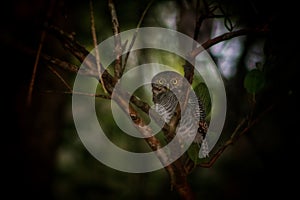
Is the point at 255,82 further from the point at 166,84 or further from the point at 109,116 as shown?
the point at 109,116

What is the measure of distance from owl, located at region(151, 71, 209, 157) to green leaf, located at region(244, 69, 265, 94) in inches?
8.8

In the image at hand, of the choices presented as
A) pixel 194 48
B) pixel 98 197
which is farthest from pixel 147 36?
pixel 98 197

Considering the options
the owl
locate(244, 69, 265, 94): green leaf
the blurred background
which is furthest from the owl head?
locate(244, 69, 265, 94): green leaf

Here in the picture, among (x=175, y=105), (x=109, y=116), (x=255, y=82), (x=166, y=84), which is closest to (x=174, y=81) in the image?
(x=166, y=84)

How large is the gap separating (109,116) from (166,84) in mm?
1697

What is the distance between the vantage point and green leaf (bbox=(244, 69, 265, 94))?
1382mm

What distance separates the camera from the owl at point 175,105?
5.28 feet

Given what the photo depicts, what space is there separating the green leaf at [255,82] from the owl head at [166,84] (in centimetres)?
39

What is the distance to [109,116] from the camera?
3471 millimetres

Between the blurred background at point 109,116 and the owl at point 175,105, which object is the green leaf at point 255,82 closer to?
the blurred background at point 109,116

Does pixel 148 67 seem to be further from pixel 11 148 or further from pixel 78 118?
pixel 78 118

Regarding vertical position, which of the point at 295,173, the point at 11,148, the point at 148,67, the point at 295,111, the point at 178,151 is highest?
the point at 148,67

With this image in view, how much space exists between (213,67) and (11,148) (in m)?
1.15

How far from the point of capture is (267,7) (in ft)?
6.23
